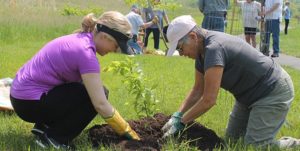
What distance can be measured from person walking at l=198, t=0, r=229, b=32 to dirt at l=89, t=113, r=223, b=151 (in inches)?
200

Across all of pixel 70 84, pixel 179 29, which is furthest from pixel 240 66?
pixel 70 84

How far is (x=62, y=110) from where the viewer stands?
3.75 m

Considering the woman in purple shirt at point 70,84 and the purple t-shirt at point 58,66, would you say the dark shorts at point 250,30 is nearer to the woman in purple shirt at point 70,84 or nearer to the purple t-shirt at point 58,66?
the woman in purple shirt at point 70,84

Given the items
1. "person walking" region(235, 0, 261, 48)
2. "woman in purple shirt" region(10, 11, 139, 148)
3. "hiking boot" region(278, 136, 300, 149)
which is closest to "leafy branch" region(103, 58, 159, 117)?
"woman in purple shirt" region(10, 11, 139, 148)

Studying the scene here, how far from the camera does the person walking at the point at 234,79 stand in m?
3.63

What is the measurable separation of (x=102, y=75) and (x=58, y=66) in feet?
13.9

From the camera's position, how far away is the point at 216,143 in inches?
156

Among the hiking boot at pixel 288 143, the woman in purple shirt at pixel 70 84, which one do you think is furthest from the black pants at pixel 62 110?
the hiking boot at pixel 288 143

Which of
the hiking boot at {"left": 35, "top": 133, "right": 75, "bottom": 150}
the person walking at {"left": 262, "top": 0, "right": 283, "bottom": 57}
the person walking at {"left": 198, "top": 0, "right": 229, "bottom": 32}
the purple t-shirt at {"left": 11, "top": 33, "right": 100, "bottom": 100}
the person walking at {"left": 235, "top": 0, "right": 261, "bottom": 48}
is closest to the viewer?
the purple t-shirt at {"left": 11, "top": 33, "right": 100, "bottom": 100}

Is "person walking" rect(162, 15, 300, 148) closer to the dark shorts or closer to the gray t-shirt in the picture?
the gray t-shirt

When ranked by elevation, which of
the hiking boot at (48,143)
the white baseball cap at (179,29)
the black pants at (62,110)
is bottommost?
the hiking boot at (48,143)

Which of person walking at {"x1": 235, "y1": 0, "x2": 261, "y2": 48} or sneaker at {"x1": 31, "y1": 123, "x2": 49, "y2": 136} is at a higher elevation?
sneaker at {"x1": 31, "y1": 123, "x2": 49, "y2": 136}

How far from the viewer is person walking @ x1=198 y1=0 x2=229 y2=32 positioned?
30.1ft

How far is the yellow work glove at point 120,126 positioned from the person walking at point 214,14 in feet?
18.2
